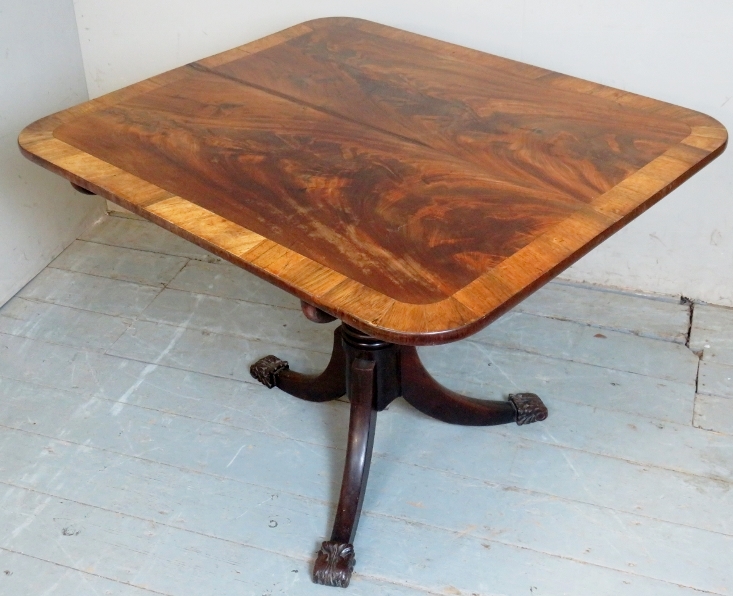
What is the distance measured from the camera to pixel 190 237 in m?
1.24

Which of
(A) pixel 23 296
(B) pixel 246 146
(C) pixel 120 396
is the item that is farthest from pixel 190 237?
(A) pixel 23 296

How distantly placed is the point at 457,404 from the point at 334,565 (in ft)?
1.45

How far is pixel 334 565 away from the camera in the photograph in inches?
59.1

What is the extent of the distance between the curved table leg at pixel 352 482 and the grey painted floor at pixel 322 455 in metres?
0.04

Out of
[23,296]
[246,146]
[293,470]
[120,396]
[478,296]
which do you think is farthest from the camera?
[23,296]

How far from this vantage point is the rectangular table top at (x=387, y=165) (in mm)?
1138

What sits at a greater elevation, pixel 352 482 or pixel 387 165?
pixel 387 165

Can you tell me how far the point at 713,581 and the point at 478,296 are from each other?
80 centimetres

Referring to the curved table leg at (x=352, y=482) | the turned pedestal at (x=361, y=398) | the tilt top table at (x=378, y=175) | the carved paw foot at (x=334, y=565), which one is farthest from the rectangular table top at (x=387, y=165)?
the carved paw foot at (x=334, y=565)

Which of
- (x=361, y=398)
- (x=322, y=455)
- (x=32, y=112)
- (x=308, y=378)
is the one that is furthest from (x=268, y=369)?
(x=32, y=112)

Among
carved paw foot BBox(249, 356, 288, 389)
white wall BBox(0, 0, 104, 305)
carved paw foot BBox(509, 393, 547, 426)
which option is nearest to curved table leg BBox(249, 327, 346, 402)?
carved paw foot BBox(249, 356, 288, 389)

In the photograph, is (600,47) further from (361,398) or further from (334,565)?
(334,565)

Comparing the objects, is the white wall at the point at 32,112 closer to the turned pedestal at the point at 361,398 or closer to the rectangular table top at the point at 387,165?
the rectangular table top at the point at 387,165

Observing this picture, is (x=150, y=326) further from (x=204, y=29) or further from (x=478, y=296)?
(x=478, y=296)
